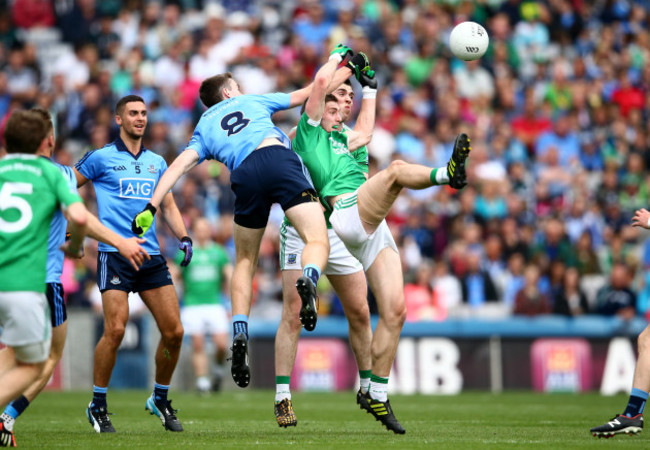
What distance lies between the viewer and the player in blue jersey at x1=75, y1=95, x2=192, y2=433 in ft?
31.5

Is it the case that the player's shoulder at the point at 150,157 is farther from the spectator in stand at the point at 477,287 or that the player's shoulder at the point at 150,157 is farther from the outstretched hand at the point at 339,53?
the spectator in stand at the point at 477,287

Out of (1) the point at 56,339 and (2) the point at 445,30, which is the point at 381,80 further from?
(1) the point at 56,339

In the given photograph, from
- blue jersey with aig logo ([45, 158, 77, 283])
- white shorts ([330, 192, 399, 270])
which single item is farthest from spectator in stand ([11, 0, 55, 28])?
white shorts ([330, 192, 399, 270])

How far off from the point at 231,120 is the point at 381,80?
12615 millimetres

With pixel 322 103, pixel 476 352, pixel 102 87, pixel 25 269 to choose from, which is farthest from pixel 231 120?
pixel 102 87

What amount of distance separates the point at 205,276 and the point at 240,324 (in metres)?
7.84

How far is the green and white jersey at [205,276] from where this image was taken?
54.4ft

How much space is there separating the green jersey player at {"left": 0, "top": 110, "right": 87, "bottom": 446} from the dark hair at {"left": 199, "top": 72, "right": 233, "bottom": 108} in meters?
2.50

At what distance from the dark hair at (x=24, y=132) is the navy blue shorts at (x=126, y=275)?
2.61 m

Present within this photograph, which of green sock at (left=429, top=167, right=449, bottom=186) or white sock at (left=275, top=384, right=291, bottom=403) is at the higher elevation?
green sock at (left=429, top=167, right=449, bottom=186)

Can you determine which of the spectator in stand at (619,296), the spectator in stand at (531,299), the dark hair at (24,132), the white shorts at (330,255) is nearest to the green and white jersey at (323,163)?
the white shorts at (330,255)

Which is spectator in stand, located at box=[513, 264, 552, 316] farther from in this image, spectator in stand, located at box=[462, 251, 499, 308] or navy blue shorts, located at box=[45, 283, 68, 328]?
navy blue shorts, located at box=[45, 283, 68, 328]

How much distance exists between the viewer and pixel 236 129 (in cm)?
898

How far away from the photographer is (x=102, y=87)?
20797 mm
